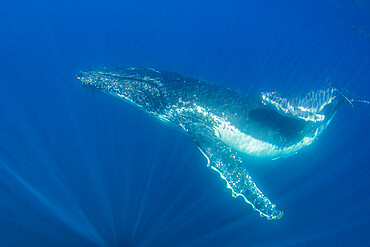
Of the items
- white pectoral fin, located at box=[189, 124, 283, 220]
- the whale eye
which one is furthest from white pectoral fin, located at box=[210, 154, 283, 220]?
the whale eye

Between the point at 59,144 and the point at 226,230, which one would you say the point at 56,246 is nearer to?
the point at 59,144

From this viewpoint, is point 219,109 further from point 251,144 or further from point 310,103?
point 310,103

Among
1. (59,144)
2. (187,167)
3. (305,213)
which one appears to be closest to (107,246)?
(187,167)

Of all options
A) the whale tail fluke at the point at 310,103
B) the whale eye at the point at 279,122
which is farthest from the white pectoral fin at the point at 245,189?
the whale tail fluke at the point at 310,103

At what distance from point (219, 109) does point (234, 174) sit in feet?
5.47

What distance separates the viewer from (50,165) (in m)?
9.97

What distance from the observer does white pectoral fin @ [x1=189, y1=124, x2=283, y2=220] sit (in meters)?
4.80

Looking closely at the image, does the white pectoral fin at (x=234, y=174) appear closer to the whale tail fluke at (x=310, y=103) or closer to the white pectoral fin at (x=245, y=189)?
the white pectoral fin at (x=245, y=189)

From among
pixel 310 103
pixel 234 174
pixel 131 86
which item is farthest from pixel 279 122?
pixel 131 86

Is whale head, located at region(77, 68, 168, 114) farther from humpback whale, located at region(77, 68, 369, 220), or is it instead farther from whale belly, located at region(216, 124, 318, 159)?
whale belly, located at region(216, 124, 318, 159)

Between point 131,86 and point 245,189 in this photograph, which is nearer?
point 245,189

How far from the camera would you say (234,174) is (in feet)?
A: 16.1

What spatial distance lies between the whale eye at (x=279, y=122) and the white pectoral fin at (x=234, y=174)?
1.48 m

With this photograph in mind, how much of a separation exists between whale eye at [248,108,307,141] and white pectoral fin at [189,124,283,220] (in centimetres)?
148
